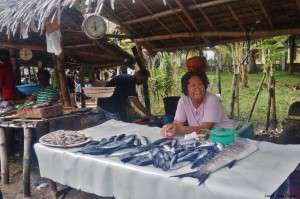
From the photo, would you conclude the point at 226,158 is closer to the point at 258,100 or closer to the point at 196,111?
the point at 196,111

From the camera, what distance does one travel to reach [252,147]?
8.54 ft

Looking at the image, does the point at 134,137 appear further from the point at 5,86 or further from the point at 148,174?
the point at 5,86

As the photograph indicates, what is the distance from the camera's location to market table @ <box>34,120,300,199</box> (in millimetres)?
1945

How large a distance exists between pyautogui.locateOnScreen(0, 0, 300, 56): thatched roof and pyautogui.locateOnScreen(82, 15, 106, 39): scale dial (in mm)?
173

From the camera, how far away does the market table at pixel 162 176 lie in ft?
6.38

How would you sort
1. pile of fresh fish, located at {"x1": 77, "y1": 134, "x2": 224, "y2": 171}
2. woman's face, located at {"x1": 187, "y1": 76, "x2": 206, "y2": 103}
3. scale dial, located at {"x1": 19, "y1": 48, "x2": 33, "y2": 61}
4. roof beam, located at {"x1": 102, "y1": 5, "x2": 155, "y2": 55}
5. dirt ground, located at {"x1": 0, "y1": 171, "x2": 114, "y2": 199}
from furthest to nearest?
scale dial, located at {"x1": 19, "y1": 48, "x2": 33, "y2": 61} → roof beam, located at {"x1": 102, "y1": 5, "x2": 155, "y2": 55} → dirt ground, located at {"x1": 0, "y1": 171, "x2": 114, "y2": 199} → woman's face, located at {"x1": 187, "y1": 76, "x2": 206, "y2": 103} → pile of fresh fish, located at {"x1": 77, "y1": 134, "x2": 224, "y2": 171}

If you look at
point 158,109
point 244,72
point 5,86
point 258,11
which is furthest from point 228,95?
point 5,86

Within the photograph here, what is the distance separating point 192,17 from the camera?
522 cm

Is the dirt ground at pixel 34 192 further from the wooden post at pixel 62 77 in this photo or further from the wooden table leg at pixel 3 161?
the wooden post at pixel 62 77

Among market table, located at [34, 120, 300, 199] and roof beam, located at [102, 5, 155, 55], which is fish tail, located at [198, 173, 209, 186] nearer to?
market table, located at [34, 120, 300, 199]

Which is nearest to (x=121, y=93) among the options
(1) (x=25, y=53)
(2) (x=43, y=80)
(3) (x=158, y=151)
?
Answer: (2) (x=43, y=80)

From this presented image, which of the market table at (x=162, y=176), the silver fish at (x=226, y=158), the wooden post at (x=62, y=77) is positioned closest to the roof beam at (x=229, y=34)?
the wooden post at (x=62, y=77)

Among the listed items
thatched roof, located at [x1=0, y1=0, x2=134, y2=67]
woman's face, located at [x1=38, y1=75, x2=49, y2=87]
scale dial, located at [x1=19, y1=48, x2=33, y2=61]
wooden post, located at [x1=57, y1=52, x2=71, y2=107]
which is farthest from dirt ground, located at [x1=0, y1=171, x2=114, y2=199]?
scale dial, located at [x1=19, y1=48, x2=33, y2=61]

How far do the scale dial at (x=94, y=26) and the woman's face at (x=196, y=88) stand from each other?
79.1 inches
